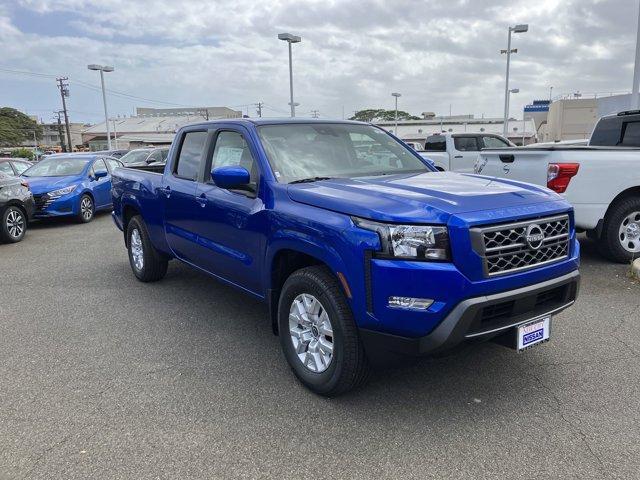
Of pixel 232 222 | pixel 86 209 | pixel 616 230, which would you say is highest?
pixel 232 222

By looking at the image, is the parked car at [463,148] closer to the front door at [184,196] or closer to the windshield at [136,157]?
the windshield at [136,157]

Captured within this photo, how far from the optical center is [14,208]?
32.1ft

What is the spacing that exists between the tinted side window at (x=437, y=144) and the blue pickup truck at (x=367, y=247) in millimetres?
11596

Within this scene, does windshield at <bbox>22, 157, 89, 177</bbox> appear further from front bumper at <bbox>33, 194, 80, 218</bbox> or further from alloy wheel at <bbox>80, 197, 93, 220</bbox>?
front bumper at <bbox>33, 194, 80, 218</bbox>

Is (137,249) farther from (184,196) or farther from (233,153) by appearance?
(233,153)

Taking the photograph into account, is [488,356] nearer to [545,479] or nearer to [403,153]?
[545,479]

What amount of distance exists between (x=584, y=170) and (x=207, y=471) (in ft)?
18.3

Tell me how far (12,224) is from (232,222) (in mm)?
7499

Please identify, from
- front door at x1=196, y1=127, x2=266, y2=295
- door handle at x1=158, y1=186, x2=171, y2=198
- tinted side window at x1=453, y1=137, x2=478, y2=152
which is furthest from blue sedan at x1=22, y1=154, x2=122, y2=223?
tinted side window at x1=453, y1=137, x2=478, y2=152

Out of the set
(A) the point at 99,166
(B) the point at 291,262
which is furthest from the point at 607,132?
(A) the point at 99,166

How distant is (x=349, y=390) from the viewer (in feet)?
10.9

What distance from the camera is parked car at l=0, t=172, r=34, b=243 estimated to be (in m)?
9.52

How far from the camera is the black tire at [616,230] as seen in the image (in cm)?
651

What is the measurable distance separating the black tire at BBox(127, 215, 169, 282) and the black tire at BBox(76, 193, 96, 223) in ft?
19.8
